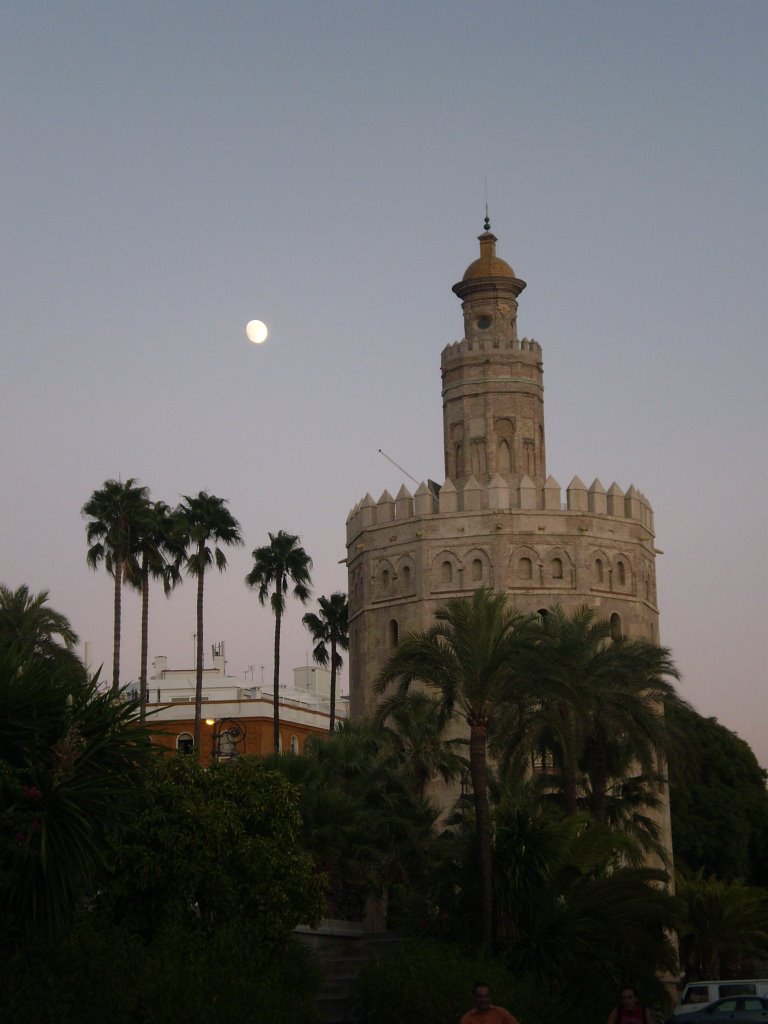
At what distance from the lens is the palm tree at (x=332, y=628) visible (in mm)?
59781

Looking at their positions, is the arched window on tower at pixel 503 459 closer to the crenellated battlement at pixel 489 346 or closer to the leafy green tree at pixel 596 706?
the crenellated battlement at pixel 489 346

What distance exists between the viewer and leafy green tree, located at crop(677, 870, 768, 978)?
43.0 meters

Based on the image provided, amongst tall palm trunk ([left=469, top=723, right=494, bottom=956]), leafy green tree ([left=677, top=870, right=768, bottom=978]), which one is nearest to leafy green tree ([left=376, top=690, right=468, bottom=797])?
tall palm trunk ([left=469, top=723, right=494, bottom=956])

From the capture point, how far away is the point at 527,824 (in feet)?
83.6

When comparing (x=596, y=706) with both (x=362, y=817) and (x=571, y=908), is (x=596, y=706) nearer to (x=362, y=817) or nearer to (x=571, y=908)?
(x=362, y=817)

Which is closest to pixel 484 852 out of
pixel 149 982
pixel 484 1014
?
pixel 149 982

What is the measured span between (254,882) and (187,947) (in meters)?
3.15

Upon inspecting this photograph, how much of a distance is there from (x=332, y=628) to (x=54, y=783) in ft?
140

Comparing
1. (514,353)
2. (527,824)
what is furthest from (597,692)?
(514,353)

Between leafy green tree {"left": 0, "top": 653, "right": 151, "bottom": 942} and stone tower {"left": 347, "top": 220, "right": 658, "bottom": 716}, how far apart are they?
27059mm

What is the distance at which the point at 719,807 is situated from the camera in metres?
54.4

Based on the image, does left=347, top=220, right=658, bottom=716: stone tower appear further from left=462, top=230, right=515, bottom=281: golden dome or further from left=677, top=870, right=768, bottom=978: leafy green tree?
left=677, top=870, right=768, bottom=978: leafy green tree

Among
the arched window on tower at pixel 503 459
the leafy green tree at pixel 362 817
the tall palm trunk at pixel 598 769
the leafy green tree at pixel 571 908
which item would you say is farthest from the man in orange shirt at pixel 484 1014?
the arched window on tower at pixel 503 459

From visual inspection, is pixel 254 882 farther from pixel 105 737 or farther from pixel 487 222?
pixel 487 222
